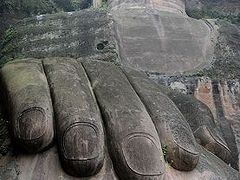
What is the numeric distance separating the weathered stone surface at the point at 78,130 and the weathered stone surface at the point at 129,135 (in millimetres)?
139

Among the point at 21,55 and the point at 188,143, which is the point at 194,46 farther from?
the point at 188,143

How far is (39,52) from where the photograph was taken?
9125 millimetres

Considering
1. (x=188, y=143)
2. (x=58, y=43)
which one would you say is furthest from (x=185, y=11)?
(x=188, y=143)

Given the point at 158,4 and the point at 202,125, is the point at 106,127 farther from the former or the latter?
the point at 158,4

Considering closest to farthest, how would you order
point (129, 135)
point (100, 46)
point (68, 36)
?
point (129, 135) → point (100, 46) → point (68, 36)

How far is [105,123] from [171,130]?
2.13ft

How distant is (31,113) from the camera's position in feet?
13.7

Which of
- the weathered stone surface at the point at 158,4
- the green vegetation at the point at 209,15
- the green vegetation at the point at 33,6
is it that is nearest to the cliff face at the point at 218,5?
the green vegetation at the point at 209,15

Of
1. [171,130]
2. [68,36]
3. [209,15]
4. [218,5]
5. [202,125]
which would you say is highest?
[171,130]

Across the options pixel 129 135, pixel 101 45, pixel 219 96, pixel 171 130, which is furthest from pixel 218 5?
pixel 129 135

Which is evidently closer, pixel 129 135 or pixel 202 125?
pixel 129 135

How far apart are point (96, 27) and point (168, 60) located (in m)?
1.81

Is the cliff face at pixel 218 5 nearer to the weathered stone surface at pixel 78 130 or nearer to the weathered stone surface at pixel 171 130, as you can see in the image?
the weathered stone surface at pixel 171 130

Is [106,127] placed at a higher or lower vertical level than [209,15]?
higher
